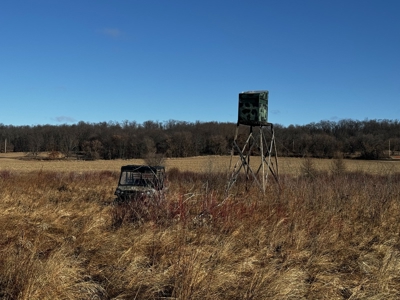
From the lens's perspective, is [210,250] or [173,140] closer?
[210,250]

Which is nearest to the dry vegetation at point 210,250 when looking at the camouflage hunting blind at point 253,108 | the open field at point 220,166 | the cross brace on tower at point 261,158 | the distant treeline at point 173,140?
the cross brace on tower at point 261,158

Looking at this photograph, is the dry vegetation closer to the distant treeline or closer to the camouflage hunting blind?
the camouflage hunting blind

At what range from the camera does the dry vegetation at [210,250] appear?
11.6 feet

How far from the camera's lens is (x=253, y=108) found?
11.1m

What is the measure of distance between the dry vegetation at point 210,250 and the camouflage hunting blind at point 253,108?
3.27 metres

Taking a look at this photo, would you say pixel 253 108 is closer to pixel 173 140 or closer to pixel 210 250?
pixel 210 250

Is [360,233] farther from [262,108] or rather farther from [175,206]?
[262,108]

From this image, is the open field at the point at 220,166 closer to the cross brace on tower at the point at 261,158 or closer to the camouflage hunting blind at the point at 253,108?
the cross brace on tower at the point at 261,158

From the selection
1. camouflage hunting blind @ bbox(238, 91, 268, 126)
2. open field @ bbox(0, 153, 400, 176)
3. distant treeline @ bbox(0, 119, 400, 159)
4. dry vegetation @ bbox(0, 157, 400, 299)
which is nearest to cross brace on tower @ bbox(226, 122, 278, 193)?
camouflage hunting blind @ bbox(238, 91, 268, 126)

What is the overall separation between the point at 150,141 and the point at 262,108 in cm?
6308

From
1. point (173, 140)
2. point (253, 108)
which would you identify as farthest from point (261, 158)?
point (173, 140)

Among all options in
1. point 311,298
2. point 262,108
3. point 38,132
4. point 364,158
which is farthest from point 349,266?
point 38,132

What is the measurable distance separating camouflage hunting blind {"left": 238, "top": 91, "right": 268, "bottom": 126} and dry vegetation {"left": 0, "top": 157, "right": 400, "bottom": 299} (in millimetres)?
3268

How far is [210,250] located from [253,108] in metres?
6.94
